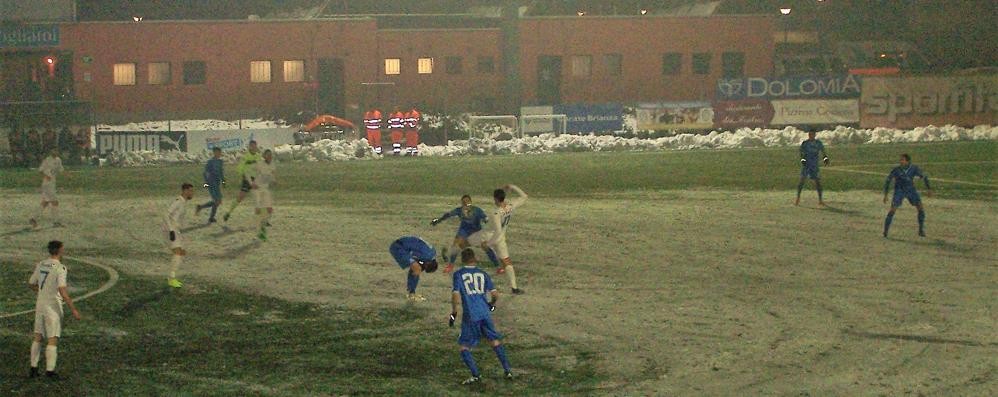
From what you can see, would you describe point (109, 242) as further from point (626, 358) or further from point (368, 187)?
point (626, 358)

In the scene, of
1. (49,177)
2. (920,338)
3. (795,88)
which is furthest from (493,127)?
(920,338)

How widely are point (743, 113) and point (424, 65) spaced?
21.7 meters

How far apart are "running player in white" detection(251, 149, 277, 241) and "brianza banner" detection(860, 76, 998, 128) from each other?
133ft

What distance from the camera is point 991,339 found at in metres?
18.3

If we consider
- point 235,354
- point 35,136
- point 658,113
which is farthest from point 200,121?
point 235,354

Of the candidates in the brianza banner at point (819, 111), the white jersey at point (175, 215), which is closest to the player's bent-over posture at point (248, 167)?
the white jersey at point (175, 215)

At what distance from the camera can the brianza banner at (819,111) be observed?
6312 centimetres

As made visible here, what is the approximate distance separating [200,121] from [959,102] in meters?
40.0

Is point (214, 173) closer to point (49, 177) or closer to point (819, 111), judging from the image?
point (49, 177)

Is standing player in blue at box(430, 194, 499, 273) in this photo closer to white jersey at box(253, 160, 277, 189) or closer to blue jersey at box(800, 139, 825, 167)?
white jersey at box(253, 160, 277, 189)

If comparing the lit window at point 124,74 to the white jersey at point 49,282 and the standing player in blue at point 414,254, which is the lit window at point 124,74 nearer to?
the standing player in blue at point 414,254

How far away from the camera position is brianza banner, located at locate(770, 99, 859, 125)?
2485 inches

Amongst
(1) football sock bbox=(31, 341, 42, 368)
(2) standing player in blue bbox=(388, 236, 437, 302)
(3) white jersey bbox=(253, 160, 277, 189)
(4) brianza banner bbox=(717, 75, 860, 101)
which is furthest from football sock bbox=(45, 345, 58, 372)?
(4) brianza banner bbox=(717, 75, 860, 101)

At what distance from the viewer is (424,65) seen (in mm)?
75875
